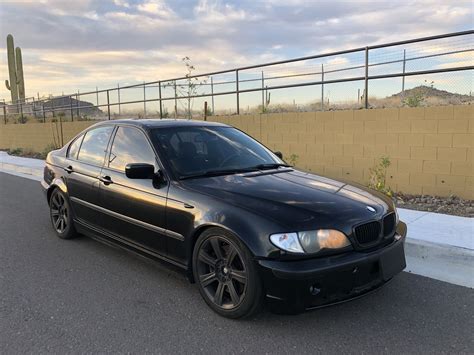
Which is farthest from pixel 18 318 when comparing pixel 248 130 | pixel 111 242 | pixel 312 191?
pixel 248 130

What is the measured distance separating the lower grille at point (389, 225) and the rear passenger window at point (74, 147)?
3.71m

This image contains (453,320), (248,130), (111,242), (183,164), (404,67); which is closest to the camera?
(453,320)

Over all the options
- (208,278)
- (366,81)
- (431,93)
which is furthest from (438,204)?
(208,278)

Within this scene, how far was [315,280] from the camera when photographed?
9.78ft

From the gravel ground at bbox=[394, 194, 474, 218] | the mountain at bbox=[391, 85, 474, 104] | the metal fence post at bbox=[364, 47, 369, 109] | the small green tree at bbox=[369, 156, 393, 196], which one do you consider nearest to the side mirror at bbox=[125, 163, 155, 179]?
the gravel ground at bbox=[394, 194, 474, 218]

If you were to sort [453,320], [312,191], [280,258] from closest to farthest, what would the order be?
1. [280,258]
2. [453,320]
3. [312,191]

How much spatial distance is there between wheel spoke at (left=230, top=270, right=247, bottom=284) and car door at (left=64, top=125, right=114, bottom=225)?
2.08 metres

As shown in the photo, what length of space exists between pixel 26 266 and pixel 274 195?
9.52ft

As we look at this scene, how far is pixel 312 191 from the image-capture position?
3617 millimetres

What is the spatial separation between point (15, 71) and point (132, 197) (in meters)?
33.8

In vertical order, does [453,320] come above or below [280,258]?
below

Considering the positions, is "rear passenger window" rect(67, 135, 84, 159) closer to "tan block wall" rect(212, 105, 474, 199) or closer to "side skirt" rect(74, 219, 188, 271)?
"side skirt" rect(74, 219, 188, 271)

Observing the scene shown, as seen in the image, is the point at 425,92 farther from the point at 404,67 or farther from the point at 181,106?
the point at 181,106

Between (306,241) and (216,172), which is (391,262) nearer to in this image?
(306,241)
